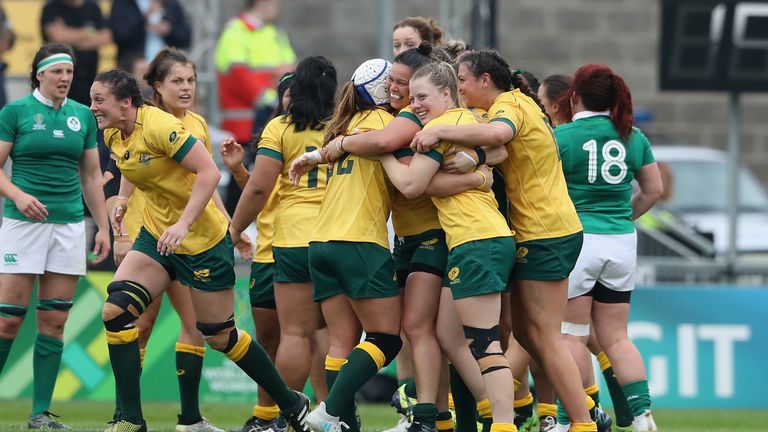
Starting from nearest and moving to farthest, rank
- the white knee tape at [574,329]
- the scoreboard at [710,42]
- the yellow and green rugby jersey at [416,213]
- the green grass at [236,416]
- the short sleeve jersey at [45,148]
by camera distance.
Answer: the yellow and green rugby jersey at [416,213], the white knee tape at [574,329], the short sleeve jersey at [45,148], the green grass at [236,416], the scoreboard at [710,42]

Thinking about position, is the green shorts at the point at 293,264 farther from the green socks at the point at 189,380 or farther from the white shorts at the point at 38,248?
the white shorts at the point at 38,248

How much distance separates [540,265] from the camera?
7414mm

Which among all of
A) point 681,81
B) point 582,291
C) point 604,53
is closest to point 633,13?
point 604,53

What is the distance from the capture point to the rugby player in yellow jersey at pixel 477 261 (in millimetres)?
7117

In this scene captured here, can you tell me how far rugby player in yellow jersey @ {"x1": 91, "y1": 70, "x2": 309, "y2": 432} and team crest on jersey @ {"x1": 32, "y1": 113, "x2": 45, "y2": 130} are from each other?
0.96m

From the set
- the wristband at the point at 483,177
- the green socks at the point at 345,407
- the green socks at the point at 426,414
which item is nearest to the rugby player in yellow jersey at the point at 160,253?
the green socks at the point at 345,407

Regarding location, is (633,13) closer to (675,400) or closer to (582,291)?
(675,400)

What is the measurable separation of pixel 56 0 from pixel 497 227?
26.1ft

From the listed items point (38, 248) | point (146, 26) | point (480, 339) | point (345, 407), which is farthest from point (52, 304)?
point (146, 26)

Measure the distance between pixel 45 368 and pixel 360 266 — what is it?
8.83 feet

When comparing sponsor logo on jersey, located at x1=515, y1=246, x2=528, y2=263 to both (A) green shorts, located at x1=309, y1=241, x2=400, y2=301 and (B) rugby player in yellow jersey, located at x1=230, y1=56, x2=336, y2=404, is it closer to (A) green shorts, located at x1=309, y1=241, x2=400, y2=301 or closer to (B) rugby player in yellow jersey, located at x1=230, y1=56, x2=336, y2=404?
(A) green shorts, located at x1=309, y1=241, x2=400, y2=301

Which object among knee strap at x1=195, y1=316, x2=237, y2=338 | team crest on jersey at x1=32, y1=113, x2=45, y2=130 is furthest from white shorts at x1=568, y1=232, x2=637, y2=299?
team crest on jersey at x1=32, y1=113, x2=45, y2=130

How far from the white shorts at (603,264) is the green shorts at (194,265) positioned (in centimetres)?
204

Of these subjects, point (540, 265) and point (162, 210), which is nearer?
point (540, 265)
